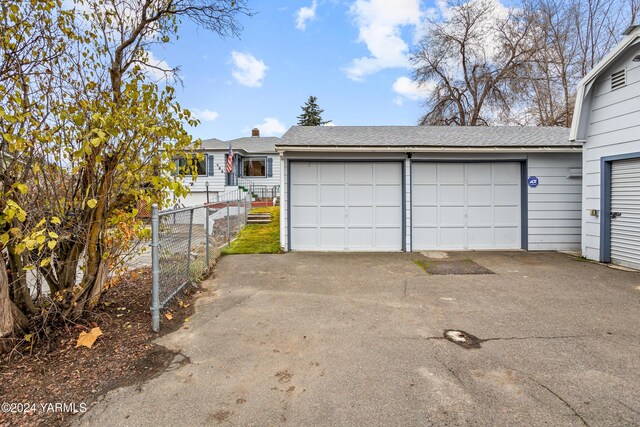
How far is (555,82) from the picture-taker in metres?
18.9

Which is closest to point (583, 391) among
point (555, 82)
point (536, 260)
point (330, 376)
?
point (330, 376)

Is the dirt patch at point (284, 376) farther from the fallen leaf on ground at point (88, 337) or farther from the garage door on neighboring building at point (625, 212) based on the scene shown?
the garage door on neighboring building at point (625, 212)

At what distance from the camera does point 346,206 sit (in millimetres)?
8797

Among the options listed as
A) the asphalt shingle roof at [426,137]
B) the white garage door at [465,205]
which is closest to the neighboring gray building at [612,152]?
the asphalt shingle roof at [426,137]

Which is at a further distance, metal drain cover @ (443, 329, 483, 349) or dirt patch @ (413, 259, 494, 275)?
dirt patch @ (413, 259, 494, 275)

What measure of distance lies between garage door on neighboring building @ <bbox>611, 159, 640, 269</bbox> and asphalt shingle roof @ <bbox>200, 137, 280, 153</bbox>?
55.0ft

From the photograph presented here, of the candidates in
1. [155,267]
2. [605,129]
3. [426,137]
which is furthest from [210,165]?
[605,129]

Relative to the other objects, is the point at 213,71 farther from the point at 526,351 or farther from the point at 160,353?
the point at 526,351

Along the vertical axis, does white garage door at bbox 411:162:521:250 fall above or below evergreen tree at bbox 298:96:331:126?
below

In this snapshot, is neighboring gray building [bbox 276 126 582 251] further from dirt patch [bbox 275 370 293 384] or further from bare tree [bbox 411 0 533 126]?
bare tree [bbox 411 0 533 126]

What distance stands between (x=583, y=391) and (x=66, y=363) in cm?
425

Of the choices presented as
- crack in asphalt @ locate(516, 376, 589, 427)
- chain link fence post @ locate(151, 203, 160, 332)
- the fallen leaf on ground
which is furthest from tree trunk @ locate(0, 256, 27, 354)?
crack in asphalt @ locate(516, 376, 589, 427)

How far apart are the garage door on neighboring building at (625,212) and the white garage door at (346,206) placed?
441 cm

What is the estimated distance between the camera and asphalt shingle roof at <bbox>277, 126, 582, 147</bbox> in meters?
8.50
